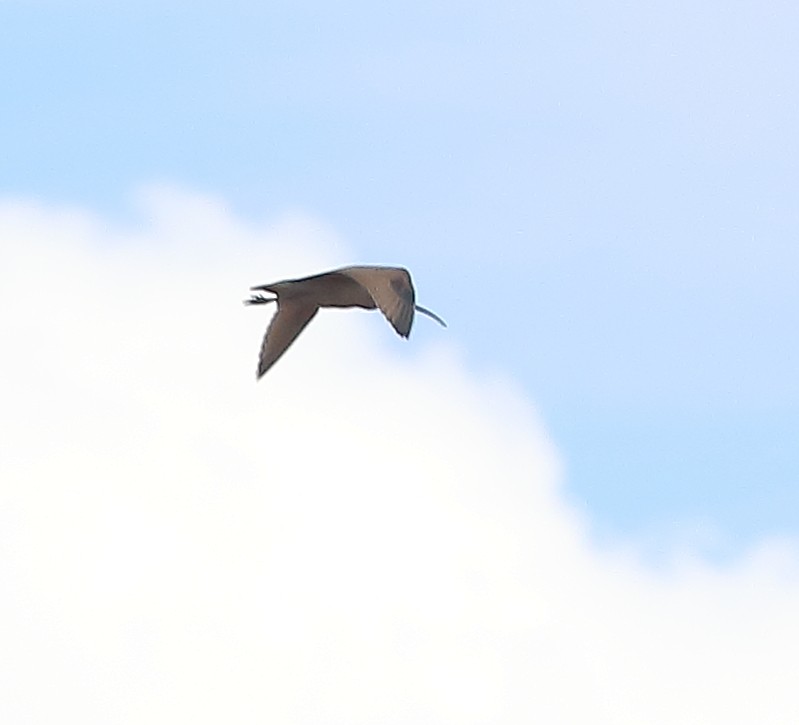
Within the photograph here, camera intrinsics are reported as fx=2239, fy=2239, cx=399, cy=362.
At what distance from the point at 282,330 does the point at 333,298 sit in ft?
5.72

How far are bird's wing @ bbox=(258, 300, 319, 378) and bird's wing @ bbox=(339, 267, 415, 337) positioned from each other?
3071mm

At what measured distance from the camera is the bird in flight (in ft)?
92.2

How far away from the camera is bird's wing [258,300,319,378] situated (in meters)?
32.0

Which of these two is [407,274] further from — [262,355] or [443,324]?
[262,355]

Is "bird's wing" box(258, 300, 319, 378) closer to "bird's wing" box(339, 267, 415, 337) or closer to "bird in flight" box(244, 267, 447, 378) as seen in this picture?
"bird in flight" box(244, 267, 447, 378)

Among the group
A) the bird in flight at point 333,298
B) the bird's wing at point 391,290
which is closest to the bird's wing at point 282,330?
the bird in flight at point 333,298

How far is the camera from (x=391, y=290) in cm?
2833

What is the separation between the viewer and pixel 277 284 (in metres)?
30.6

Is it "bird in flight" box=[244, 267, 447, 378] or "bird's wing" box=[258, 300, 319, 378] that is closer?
"bird in flight" box=[244, 267, 447, 378]

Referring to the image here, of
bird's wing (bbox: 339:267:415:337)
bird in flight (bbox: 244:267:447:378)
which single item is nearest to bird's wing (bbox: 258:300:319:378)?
bird in flight (bbox: 244:267:447:378)

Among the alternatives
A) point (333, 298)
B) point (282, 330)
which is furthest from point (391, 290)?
point (282, 330)

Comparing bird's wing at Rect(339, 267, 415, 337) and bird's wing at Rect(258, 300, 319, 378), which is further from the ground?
bird's wing at Rect(258, 300, 319, 378)

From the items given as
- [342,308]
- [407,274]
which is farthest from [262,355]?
[407,274]

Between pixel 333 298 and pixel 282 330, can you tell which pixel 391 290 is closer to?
pixel 333 298
